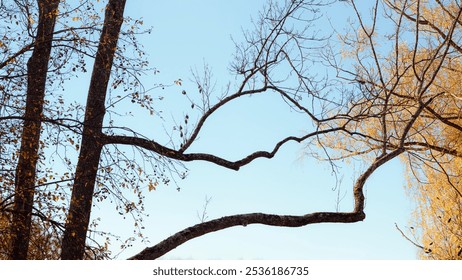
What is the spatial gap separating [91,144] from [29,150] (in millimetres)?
763

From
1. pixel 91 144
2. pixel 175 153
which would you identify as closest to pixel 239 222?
pixel 175 153

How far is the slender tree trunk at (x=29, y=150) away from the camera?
20.2 ft

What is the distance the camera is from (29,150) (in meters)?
6.52

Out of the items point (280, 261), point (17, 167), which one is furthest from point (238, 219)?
point (17, 167)

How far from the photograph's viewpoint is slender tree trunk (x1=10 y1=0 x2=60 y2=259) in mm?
6156

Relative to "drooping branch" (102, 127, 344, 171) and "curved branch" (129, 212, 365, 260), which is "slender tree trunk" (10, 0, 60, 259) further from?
"curved branch" (129, 212, 365, 260)

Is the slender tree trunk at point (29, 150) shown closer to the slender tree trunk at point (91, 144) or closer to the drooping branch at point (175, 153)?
the slender tree trunk at point (91, 144)

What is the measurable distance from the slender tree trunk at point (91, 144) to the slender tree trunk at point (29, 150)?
53 centimetres

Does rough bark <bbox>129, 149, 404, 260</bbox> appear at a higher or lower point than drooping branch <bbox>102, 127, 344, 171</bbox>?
lower

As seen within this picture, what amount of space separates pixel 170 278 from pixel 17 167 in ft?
9.63

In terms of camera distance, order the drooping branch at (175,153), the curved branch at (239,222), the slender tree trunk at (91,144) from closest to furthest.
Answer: the curved branch at (239,222), the slender tree trunk at (91,144), the drooping branch at (175,153)

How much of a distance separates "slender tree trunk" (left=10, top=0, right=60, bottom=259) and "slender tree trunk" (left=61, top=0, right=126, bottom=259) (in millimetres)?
534

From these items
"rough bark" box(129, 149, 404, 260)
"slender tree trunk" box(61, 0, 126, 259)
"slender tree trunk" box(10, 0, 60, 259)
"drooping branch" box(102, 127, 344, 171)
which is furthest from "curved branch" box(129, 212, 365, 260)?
"slender tree trunk" box(10, 0, 60, 259)

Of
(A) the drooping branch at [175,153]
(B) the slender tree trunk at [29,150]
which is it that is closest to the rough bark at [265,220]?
(A) the drooping branch at [175,153]
